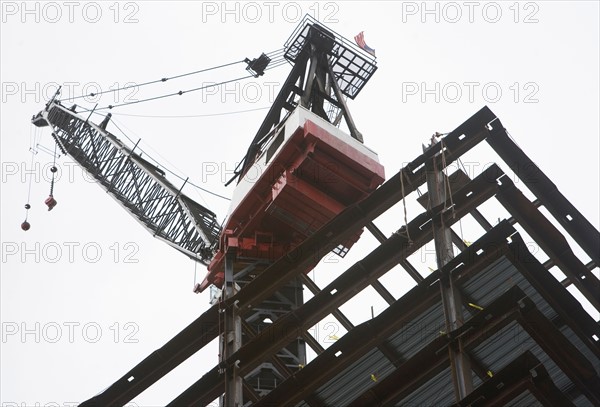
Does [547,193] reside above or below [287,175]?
below

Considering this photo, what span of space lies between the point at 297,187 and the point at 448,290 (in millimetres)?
12624

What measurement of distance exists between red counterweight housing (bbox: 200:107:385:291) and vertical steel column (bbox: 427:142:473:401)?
30.2 feet

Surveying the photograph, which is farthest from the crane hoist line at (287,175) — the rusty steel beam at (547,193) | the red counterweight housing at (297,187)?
the rusty steel beam at (547,193)

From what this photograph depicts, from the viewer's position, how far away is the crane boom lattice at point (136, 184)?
49.0 meters

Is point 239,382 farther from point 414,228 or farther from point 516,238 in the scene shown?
point 516,238

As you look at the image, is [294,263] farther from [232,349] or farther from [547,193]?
[547,193]

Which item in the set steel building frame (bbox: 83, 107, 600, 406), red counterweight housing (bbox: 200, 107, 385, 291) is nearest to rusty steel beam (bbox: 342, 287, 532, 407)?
steel building frame (bbox: 83, 107, 600, 406)

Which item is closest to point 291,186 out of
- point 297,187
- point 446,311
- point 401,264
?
point 297,187

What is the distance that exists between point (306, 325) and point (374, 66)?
20.7m

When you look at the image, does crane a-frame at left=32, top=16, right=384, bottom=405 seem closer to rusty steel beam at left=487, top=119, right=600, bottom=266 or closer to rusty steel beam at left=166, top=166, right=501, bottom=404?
rusty steel beam at left=166, top=166, right=501, bottom=404

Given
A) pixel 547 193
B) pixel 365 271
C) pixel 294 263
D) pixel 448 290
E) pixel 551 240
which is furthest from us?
pixel 294 263

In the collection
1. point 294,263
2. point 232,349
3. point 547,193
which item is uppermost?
point 294,263

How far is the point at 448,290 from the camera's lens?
71.9ft

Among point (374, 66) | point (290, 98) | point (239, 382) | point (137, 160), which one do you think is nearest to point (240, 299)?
point (239, 382)
